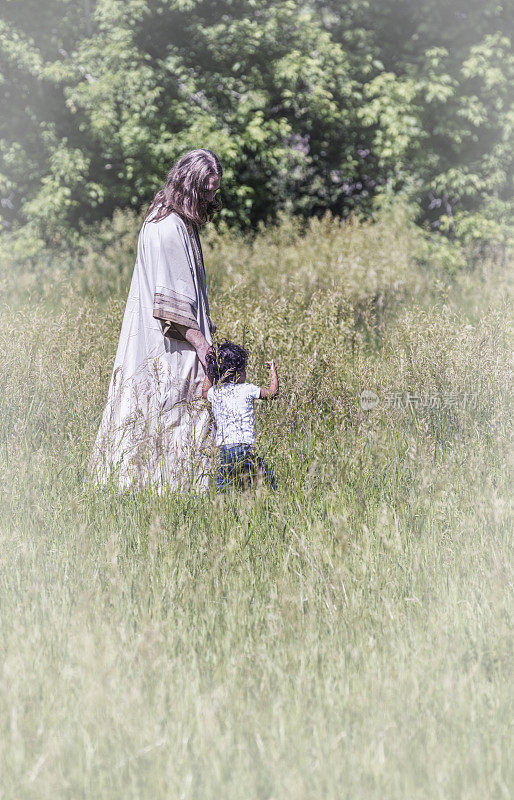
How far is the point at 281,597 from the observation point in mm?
2297

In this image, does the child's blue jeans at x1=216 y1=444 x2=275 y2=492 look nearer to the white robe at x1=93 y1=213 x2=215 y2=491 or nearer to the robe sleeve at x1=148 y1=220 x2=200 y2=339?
the white robe at x1=93 y1=213 x2=215 y2=491

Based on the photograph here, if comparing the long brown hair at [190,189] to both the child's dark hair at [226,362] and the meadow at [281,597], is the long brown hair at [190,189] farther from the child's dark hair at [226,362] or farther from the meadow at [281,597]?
the meadow at [281,597]

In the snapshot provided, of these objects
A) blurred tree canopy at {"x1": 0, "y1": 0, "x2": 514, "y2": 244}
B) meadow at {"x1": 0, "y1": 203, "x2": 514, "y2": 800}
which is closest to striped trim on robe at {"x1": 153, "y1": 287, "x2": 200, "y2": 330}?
meadow at {"x1": 0, "y1": 203, "x2": 514, "y2": 800}

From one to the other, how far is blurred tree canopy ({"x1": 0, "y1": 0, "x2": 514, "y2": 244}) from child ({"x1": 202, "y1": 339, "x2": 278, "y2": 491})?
7428 millimetres

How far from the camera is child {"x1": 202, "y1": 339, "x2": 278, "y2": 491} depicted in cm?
314

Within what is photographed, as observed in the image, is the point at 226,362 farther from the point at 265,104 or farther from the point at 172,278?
the point at 265,104

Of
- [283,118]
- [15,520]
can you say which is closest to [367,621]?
[15,520]

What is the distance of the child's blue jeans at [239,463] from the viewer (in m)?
3.10

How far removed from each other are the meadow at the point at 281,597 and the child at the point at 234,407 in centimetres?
15

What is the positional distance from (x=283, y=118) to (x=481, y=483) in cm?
880

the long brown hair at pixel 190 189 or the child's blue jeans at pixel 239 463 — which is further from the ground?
the long brown hair at pixel 190 189

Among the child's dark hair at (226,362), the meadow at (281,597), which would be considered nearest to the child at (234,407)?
the child's dark hair at (226,362)

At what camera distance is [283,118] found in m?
10.8

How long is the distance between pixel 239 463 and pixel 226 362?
0.40 meters
